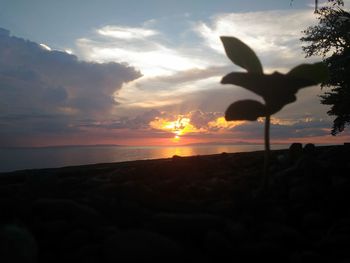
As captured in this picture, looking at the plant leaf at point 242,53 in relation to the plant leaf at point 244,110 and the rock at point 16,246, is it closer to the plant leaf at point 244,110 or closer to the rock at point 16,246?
the plant leaf at point 244,110

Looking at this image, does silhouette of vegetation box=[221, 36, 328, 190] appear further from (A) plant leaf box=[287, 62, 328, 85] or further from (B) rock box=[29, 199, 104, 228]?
(B) rock box=[29, 199, 104, 228]

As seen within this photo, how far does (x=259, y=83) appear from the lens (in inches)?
118

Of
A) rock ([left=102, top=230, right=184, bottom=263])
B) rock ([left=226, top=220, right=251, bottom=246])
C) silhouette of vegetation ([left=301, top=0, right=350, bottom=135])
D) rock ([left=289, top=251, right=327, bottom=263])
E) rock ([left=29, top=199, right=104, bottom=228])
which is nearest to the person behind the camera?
rock ([left=102, top=230, right=184, bottom=263])

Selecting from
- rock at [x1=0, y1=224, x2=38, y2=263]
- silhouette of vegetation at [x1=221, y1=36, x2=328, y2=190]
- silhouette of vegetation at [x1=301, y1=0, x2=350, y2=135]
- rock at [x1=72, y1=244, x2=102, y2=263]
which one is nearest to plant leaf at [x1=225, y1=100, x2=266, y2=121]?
silhouette of vegetation at [x1=221, y1=36, x2=328, y2=190]

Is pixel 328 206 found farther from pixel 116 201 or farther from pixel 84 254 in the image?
pixel 84 254

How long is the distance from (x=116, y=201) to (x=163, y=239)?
1053 millimetres

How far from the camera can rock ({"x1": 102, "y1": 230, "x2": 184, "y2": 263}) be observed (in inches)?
77.7

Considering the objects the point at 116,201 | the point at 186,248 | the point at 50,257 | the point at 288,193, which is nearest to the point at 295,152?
the point at 288,193

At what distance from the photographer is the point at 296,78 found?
114 inches

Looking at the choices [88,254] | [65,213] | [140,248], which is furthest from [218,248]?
[65,213]

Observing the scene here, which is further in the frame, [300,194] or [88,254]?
[300,194]

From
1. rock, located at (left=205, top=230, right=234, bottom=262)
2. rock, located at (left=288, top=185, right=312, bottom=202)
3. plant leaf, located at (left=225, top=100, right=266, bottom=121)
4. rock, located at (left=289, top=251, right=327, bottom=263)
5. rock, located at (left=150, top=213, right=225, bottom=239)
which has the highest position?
plant leaf, located at (left=225, top=100, right=266, bottom=121)

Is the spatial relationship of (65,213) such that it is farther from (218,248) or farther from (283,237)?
(283,237)

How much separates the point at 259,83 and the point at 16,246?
6.85 feet
